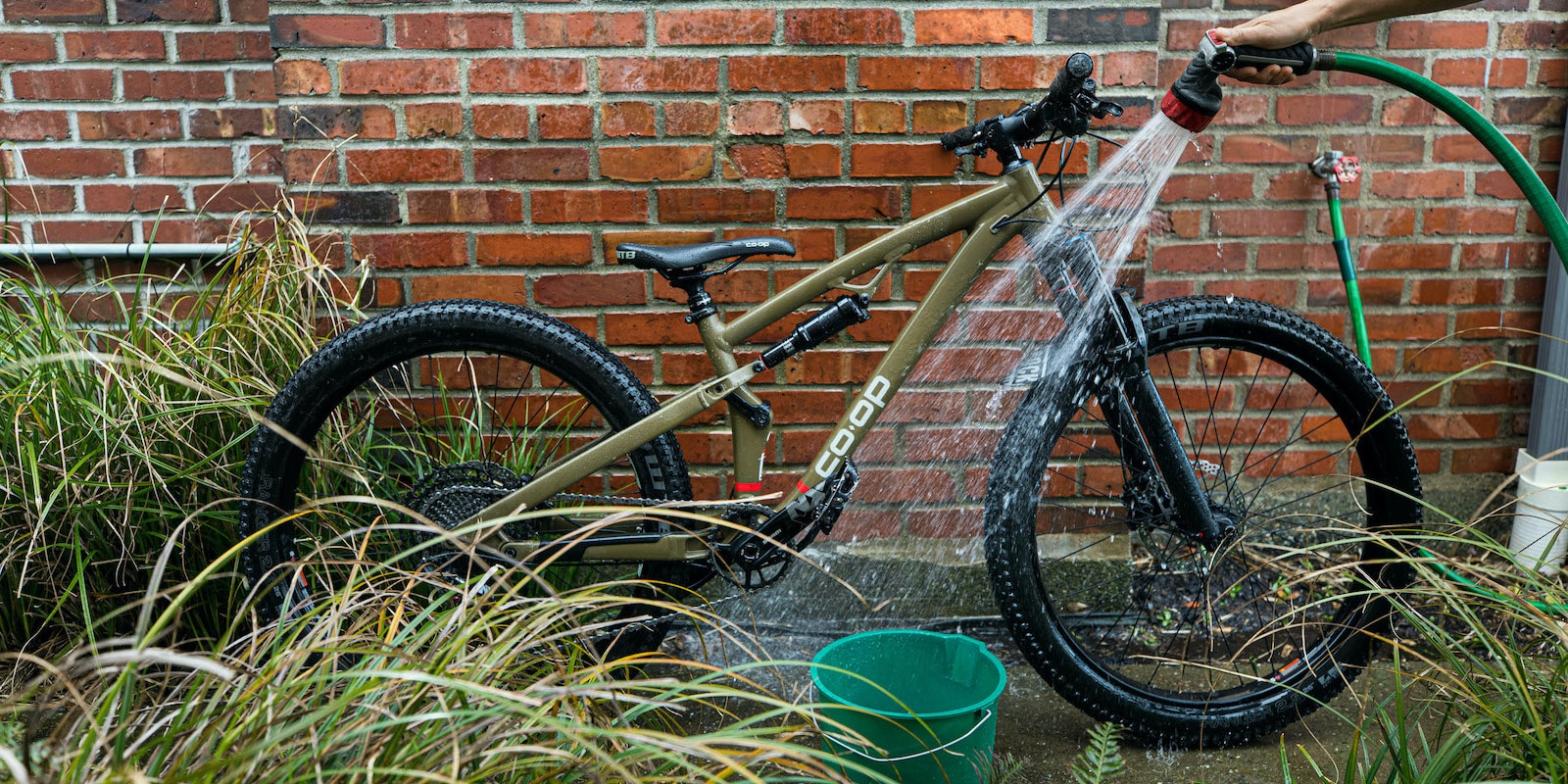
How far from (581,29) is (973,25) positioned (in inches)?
34.1

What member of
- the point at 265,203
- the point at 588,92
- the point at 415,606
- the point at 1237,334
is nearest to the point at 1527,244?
the point at 1237,334

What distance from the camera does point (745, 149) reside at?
90.8 inches

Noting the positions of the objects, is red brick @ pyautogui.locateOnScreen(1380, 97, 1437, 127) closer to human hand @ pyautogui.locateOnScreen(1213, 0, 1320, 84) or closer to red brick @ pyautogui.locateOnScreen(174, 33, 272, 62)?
human hand @ pyautogui.locateOnScreen(1213, 0, 1320, 84)

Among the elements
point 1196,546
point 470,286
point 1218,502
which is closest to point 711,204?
point 470,286

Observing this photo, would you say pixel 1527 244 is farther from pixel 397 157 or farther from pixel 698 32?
pixel 397 157

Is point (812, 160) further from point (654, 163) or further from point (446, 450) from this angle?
point (446, 450)

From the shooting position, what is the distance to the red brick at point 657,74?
2256 millimetres

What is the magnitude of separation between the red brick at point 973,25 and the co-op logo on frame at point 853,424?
0.84m

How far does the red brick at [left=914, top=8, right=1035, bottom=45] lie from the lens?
7.40 feet

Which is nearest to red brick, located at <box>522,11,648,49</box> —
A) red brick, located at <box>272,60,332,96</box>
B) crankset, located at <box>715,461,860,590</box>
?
red brick, located at <box>272,60,332,96</box>

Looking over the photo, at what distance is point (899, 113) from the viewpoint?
230 cm

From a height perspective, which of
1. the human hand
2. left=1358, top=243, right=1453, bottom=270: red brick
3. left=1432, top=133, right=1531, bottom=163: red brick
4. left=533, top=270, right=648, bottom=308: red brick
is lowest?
left=533, top=270, right=648, bottom=308: red brick

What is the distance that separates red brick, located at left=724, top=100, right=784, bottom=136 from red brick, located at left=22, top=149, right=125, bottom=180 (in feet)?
5.11

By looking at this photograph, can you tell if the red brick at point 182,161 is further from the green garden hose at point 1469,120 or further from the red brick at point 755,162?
the green garden hose at point 1469,120
